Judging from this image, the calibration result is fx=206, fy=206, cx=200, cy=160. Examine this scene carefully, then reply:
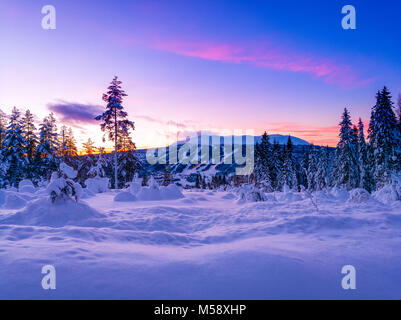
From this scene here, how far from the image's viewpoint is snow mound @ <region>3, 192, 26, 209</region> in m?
8.31

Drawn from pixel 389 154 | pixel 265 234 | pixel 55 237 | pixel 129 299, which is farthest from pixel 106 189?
pixel 389 154

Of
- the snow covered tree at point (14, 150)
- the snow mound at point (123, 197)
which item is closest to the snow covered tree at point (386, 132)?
the snow mound at point (123, 197)

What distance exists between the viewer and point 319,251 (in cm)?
376

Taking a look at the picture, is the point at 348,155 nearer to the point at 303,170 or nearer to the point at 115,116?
the point at 303,170

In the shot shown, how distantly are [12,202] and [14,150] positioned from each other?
2041 centimetres

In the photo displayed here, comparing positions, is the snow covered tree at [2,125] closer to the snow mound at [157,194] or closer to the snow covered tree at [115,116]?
the snow covered tree at [115,116]

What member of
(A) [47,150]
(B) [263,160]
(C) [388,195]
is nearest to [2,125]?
(A) [47,150]

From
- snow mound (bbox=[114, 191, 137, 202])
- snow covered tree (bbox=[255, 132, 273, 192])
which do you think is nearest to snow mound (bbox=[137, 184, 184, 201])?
snow mound (bbox=[114, 191, 137, 202])

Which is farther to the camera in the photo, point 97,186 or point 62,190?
point 97,186

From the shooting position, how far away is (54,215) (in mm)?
5988

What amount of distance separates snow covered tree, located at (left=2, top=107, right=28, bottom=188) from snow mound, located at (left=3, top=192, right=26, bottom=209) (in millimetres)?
19728
